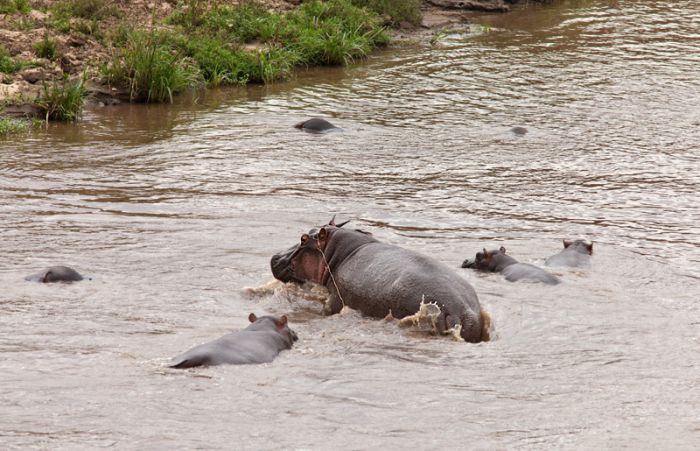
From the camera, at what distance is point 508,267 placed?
8258 millimetres

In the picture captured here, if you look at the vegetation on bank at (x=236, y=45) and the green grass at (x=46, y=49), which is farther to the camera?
the green grass at (x=46, y=49)

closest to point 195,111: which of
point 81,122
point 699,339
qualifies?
point 81,122

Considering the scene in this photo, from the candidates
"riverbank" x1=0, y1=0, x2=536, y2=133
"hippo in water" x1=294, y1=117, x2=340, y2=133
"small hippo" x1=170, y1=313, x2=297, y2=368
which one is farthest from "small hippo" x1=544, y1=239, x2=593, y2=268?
"riverbank" x1=0, y1=0, x2=536, y2=133

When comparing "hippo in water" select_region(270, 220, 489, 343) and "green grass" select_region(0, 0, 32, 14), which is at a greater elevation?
"green grass" select_region(0, 0, 32, 14)

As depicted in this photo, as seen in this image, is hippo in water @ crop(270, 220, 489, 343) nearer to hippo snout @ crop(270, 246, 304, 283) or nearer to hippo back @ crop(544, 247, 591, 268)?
hippo snout @ crop(270, 246, 304, 283)

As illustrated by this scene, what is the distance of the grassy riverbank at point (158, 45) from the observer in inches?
588

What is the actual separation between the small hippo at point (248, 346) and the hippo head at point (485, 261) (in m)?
2.12

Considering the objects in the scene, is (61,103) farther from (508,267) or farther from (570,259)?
(570,259)

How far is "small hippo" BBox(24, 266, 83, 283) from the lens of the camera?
779 centimetres

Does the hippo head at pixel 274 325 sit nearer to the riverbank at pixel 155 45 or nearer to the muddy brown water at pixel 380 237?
the muddy brown water at pixel 380 237

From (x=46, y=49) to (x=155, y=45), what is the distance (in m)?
1.58

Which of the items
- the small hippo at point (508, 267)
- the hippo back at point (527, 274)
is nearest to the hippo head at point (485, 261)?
the small hippo at point (508, 267)

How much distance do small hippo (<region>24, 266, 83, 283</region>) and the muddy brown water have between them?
0.12m

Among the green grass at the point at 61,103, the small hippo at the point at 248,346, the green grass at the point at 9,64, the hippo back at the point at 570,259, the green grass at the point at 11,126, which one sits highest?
the small hippo at the point at 248,346
